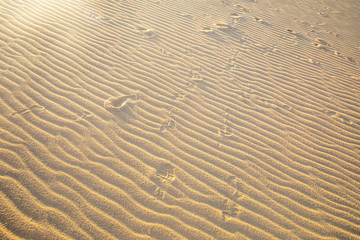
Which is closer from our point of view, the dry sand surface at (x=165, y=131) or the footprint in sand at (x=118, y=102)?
the dry sand surface at (x=165, y=131)

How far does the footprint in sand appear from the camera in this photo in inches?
103

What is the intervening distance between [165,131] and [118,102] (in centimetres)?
90

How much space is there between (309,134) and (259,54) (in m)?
2.39

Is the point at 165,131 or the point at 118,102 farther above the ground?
the point at 118,102

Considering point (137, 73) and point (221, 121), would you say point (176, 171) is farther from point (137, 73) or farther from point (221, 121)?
point (137, 73)

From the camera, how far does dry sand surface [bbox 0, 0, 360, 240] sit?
180cm

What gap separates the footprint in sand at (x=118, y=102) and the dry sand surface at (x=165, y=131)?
19 mm

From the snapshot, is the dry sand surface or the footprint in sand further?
the footprint in sand

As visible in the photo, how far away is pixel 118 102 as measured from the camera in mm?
2725

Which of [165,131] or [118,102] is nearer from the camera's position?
[165,131]

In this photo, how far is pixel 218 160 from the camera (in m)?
2.31

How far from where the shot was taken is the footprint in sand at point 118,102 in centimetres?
261

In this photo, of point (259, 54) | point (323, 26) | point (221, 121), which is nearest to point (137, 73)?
point (221, 121)

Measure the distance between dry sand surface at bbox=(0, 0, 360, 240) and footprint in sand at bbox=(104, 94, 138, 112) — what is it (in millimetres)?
19
